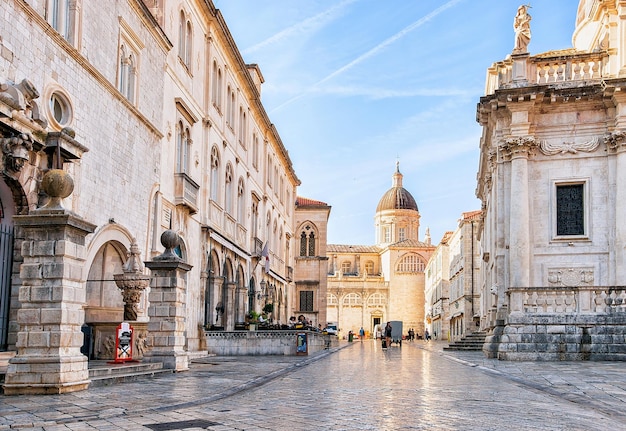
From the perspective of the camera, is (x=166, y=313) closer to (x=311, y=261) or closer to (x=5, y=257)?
(x=5, y=257)

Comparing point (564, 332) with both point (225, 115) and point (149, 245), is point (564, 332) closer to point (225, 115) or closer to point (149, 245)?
point (149, 245)

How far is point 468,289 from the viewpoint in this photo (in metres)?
55.2

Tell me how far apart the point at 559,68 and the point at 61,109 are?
18.0 meters

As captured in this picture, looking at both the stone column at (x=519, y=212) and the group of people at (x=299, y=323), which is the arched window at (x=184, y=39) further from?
the group of people at (x=299, y=323)

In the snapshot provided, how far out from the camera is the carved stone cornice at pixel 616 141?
24.0 meters

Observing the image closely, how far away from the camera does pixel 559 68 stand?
2589 centimetres

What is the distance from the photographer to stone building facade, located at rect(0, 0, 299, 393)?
1102 cm

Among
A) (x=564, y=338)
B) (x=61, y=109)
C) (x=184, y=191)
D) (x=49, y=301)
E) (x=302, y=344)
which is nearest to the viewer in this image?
(x=49, y=301)

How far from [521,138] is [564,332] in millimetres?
7159

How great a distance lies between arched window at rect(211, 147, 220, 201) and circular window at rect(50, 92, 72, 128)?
13549 mm

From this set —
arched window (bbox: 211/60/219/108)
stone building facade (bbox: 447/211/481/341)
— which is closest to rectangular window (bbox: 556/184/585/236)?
arched window (bbox: 211/60/219/108)

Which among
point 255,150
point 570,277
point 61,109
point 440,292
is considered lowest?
point 440,292

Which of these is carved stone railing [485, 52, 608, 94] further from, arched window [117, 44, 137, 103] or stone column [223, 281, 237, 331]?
stone column [223, 281, 237, 331]

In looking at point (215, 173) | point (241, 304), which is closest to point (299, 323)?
point (241, 304)
